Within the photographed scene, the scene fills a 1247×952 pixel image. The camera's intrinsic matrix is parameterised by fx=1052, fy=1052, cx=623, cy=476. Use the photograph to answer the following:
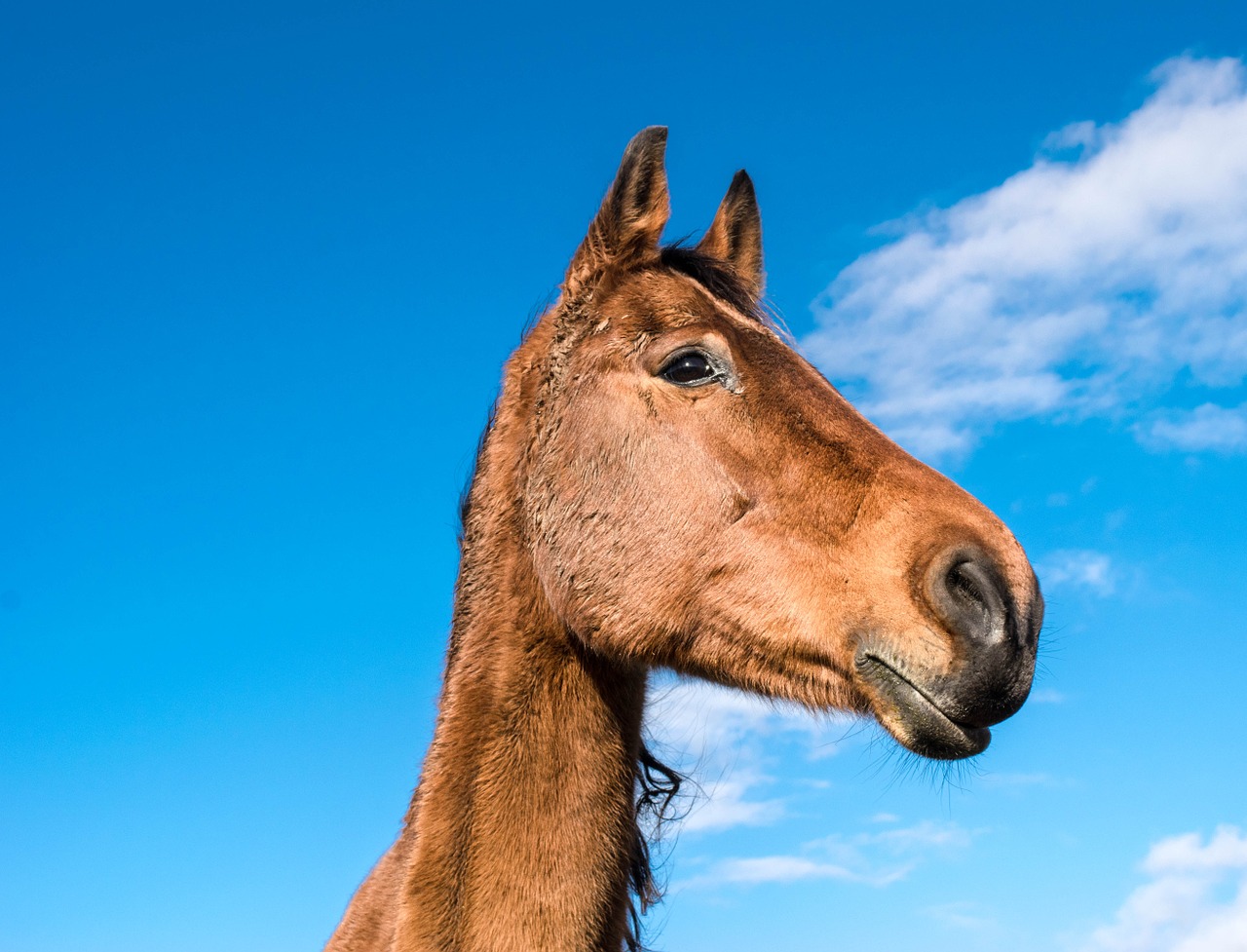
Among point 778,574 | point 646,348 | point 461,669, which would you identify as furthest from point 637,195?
point 461,669

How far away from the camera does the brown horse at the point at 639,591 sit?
11.4ft

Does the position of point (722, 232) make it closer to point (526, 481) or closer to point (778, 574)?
point (526, 481)

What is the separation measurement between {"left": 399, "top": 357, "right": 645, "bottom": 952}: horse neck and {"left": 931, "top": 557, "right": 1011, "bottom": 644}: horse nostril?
130 cm

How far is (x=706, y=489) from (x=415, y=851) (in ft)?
5.59

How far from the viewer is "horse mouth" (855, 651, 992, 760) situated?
3.40 meters

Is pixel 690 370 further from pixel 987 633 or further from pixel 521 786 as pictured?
pixel 521 786

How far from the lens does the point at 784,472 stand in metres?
3.97

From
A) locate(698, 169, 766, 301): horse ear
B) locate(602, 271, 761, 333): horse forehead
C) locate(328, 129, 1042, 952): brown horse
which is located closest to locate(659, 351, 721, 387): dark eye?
locate(328, 129, 1042, 952): brown horse

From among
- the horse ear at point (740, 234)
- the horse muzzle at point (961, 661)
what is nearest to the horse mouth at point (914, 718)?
the horse muzzle at point (961, 661)

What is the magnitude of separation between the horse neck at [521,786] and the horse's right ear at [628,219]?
3.64 ft

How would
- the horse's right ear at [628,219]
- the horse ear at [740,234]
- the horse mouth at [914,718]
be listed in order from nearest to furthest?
the horse mouth at [914,718]
the horse's right ear at [628,219]
the horse ear at [740,234]

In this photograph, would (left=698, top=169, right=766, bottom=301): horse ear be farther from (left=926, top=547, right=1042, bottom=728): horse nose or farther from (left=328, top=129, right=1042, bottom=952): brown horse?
(left=926, top=547, right=1042, bottom=728): horse nose

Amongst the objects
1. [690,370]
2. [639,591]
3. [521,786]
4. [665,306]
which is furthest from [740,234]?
[521,786]

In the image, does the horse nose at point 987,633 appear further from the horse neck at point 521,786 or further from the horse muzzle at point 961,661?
the horse neck at point 521,786
